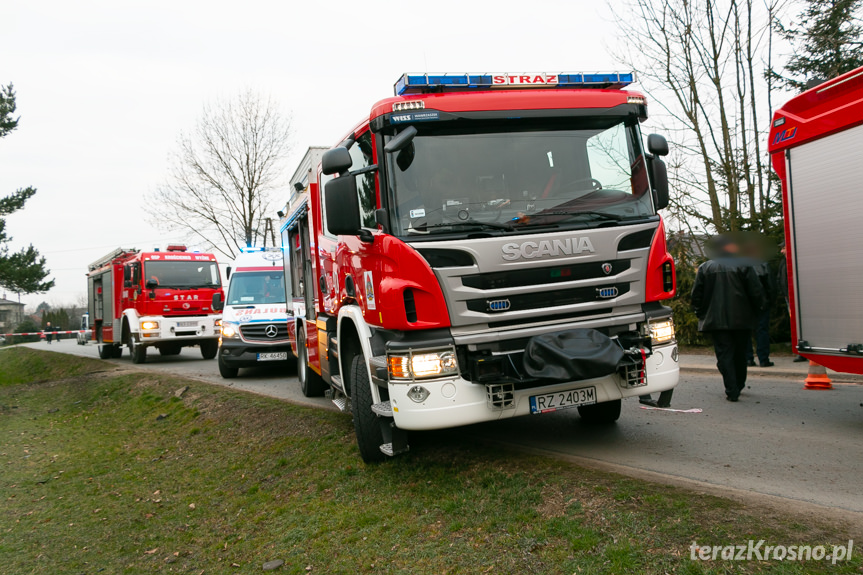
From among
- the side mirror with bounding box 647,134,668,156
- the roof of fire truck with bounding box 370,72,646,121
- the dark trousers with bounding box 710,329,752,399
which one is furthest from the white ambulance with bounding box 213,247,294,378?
the side mirror with bounding box 647,134,668,156

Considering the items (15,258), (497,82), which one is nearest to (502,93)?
(497,82)

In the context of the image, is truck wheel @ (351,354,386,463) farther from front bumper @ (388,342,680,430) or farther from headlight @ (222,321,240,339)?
headlight @ (222,321,240,339)

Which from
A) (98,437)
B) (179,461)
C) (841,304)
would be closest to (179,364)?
(98,437)

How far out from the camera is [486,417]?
4.91 m

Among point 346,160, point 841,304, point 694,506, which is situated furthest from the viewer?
point 841,304

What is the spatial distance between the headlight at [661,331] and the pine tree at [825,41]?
11787mm

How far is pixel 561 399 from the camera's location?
5113 mm

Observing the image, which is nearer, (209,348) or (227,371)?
(227,371)

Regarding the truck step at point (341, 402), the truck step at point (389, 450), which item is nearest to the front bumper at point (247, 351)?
the truck step at point (341, 402)

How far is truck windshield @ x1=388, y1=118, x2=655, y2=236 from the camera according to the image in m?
5.04

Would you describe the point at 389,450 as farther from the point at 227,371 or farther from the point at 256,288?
the point at 227,371

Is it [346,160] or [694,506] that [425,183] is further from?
[694,506]

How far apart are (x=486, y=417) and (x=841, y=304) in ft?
12.3

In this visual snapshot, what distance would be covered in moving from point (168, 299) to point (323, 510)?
48.0ft
